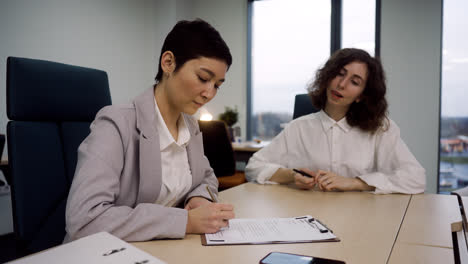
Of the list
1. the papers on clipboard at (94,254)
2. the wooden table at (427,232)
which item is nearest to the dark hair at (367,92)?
the wooden table at (427,232)

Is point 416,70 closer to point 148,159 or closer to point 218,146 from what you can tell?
point 218,146

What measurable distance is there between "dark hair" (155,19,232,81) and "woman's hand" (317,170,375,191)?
0.63 meters

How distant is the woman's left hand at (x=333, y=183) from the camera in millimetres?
1296

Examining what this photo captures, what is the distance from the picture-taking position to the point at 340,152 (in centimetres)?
151

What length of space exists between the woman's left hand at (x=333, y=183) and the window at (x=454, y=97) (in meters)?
2.81

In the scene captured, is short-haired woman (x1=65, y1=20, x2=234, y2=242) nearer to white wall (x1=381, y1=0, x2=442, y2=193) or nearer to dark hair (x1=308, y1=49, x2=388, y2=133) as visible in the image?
dark hair (x1=308, y1=49, x2=388, y2=133)

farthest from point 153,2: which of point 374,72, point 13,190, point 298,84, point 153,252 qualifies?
point 153,252

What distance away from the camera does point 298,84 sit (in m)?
4.30

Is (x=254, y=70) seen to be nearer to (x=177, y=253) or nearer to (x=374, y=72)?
(x=374, y=72)

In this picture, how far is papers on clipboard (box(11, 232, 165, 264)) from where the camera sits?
0.50m

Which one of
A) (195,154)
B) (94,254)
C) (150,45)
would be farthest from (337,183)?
(150,45)

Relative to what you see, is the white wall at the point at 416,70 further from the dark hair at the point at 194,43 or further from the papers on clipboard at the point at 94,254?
the papers on clipboard at the point at 94,254

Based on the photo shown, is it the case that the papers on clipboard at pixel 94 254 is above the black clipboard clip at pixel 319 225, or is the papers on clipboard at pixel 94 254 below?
above

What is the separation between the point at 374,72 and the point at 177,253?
126 centimetres
